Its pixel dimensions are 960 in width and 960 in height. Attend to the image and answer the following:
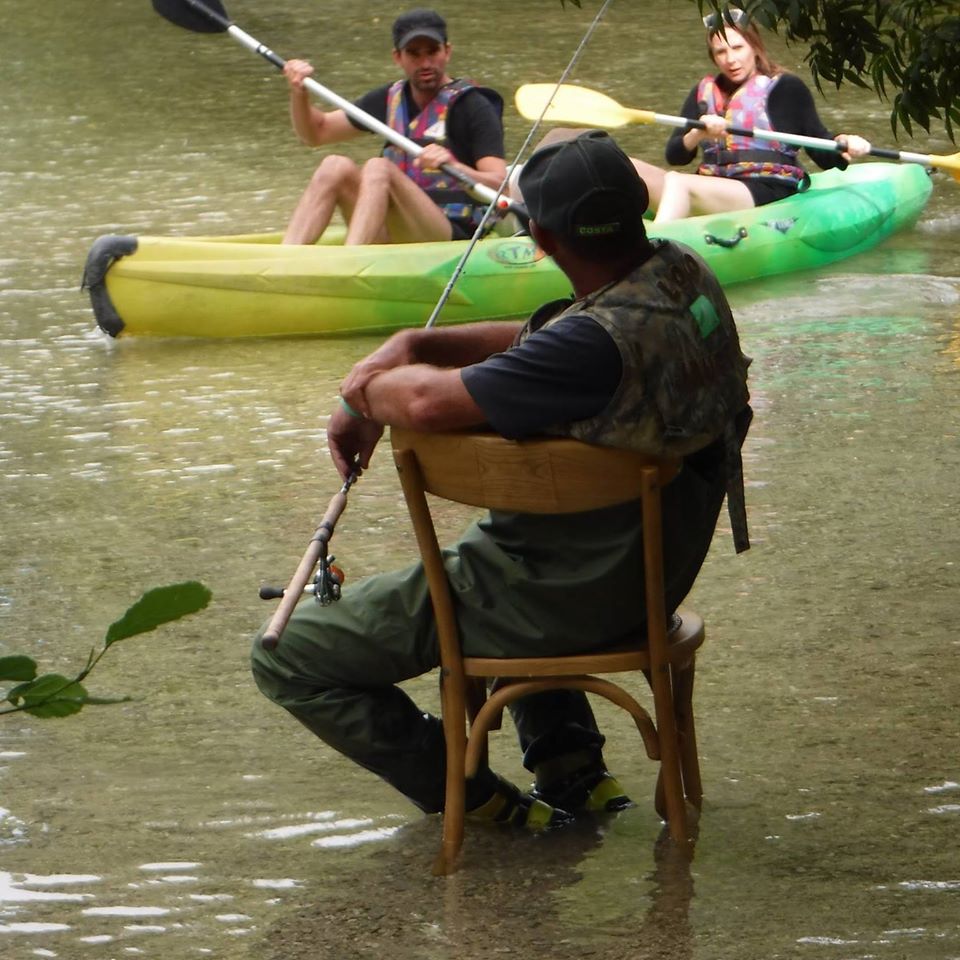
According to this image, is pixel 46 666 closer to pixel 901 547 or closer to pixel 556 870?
pixel 556 870

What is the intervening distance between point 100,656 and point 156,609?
70mm

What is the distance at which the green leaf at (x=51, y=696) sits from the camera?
188cm

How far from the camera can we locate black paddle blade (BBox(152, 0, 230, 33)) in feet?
26.6

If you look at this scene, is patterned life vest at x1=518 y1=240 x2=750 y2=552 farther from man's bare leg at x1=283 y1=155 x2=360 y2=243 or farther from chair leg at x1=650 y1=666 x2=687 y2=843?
man's bare leg at x1=283 y1=155 x2=360 y2=243

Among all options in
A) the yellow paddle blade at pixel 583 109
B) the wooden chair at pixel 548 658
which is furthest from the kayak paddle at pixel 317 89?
the wooden chair at pixel 548 658

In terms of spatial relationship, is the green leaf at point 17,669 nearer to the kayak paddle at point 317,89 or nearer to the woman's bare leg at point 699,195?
the kayak paddle at point 317,89

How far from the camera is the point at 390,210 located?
7.61 metres

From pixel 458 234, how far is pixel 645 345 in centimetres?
495

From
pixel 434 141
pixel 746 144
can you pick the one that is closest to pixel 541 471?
pixel 434 141

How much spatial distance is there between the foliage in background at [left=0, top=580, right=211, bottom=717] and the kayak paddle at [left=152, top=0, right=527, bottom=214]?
486cm

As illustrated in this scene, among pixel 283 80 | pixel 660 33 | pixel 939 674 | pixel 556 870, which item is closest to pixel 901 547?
pixel 939 674

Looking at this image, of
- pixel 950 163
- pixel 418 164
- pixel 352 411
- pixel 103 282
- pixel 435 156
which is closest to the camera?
pixel 352 411

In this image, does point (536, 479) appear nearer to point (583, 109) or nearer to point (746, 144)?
point (746, 144)

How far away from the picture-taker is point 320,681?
3.07 metres
